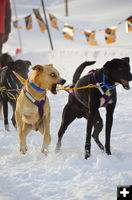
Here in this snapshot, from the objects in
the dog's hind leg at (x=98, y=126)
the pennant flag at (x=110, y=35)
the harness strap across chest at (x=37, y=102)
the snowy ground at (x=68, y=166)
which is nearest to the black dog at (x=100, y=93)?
the dog's hind leg at (x=98, y=126)

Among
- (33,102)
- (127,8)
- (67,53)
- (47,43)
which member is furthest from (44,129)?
(127,8)

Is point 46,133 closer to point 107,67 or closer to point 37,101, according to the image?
point 37,101

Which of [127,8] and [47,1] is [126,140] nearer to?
[127,8]

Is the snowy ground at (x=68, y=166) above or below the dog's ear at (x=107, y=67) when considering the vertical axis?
below

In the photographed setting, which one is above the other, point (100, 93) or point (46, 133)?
point (100, 93)

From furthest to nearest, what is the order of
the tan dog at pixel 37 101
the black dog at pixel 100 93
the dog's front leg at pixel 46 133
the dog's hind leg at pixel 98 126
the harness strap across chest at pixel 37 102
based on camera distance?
the dog's hind leg at pixel 98 126, the dog's front leg at pixel 46 133, the harness strap across chest at pixel 37 102, the tan dog at pixel 37 101, the black dog at pixel 100 93

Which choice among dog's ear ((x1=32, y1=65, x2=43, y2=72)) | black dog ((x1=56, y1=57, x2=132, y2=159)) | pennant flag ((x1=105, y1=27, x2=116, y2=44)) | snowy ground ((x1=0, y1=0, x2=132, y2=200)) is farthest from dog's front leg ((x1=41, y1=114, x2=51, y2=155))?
pennant flag ((x1=105, y1=27, x2=116, y2=44))

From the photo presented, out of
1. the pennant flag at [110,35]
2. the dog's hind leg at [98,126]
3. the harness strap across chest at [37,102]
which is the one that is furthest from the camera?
the pennant flag at [110,35]

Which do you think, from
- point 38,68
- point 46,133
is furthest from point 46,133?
point 38,68

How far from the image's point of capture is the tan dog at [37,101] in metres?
5.01

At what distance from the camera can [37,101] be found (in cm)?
518

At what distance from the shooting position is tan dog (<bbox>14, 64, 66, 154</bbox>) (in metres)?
5.01

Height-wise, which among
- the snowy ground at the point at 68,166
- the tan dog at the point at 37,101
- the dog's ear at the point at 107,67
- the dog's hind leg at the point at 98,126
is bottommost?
the snowy ground at the point at 68,166

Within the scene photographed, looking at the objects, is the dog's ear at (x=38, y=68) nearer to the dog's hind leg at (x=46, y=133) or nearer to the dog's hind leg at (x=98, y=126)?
the dog's hind leg at (x=46, y=133)
